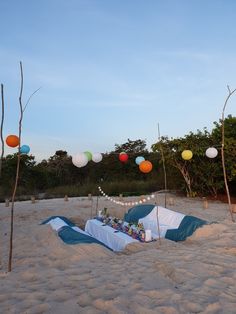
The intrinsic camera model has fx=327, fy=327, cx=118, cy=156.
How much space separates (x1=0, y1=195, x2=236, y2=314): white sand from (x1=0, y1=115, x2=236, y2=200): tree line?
114 inches

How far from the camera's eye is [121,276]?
4188 millimetres

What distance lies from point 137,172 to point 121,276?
16.5 meters

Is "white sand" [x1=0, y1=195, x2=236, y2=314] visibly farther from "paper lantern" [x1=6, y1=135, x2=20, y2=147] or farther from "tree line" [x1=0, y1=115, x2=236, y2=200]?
"tree line" [x1=0, y1=115, x2=236, y2=200]

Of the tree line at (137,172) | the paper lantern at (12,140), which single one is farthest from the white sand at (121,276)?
the tree line at (137,172)

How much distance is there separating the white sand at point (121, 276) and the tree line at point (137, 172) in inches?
114

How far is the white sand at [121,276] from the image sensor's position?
3330 millimetres

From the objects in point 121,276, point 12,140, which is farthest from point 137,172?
point 121,276

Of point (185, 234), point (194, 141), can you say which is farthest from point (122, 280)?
point (194, 141)

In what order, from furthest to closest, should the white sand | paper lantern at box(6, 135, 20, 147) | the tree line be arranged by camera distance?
the tree line < paper lantern at box(6, 135, 20, 147) < the white sand

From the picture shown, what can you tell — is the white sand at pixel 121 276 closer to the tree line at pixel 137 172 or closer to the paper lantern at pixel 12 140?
the paper lantern at pixel 12 140

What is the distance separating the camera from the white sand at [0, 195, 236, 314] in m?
3.33

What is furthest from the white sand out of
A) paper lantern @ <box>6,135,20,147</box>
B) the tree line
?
the tree line

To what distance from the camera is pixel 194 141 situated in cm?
1277

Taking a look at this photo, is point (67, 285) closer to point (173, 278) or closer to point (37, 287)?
point (37, 287)
